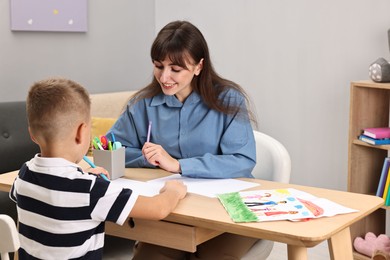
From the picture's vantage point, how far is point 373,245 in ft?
10.5

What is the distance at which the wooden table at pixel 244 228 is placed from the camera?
1569 mm

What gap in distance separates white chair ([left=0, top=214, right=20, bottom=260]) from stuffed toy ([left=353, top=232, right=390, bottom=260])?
6.78ft

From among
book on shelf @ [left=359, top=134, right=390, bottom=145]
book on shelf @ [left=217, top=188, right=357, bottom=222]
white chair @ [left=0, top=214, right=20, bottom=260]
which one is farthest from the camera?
book on shelf @ [left=359, top=134, right=390, bottom=145]

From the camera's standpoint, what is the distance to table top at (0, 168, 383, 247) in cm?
155

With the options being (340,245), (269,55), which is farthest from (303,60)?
(340,245)

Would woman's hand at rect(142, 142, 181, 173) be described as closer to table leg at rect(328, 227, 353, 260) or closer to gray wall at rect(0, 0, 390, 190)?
table leg at rect(328, 227, 353, 260)

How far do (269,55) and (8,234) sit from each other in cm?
276

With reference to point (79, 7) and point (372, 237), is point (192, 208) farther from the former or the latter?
point (79, 7)

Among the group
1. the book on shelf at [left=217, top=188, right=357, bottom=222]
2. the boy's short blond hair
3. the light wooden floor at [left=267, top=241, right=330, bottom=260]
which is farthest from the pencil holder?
the light wooden floor at [left=267, top=241, right=330, bottom=260]

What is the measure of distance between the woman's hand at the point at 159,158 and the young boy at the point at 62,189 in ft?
1.61

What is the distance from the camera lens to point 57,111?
1.56 meters

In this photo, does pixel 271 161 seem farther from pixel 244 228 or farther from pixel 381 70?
pixel 381 70

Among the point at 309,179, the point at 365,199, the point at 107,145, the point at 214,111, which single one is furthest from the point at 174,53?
the point at 309,179

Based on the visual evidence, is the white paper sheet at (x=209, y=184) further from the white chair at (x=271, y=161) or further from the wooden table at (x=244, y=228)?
the white chair at (x=271, y=161)
